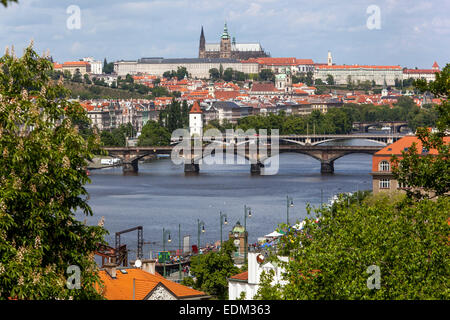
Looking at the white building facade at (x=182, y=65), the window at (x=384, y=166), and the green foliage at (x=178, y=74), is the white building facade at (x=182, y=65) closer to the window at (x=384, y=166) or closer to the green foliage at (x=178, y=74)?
the green foliage at (x=178, y=74)

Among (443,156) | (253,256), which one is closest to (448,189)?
(443,156)

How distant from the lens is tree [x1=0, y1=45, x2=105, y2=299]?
5516 mm

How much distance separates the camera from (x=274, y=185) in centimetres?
4131

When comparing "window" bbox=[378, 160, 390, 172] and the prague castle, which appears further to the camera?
the prague castle

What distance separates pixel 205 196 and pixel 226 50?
388 feet

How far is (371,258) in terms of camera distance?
6.98m

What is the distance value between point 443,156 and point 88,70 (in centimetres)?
12826

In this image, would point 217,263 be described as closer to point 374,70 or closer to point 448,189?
point 448,189

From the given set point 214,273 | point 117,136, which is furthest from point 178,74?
point 214,273

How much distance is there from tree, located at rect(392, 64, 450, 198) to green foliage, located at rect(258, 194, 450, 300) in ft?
2.76

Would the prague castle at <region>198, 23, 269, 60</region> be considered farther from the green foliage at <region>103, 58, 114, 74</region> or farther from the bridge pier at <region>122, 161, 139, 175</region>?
the bridge pier at <region>122, 161, 139, 175</region>

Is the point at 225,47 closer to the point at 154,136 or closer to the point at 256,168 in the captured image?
the point at 154,136

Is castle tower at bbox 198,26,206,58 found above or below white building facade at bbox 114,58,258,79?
Result: above

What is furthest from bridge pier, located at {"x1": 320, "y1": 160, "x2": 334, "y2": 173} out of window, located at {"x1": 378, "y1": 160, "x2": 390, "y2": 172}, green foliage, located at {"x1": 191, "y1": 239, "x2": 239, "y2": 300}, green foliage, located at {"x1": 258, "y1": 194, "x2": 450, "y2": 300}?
green foliage, located at {"x1": 258, "y1": 194, "x2": 450, "y2": 300}
